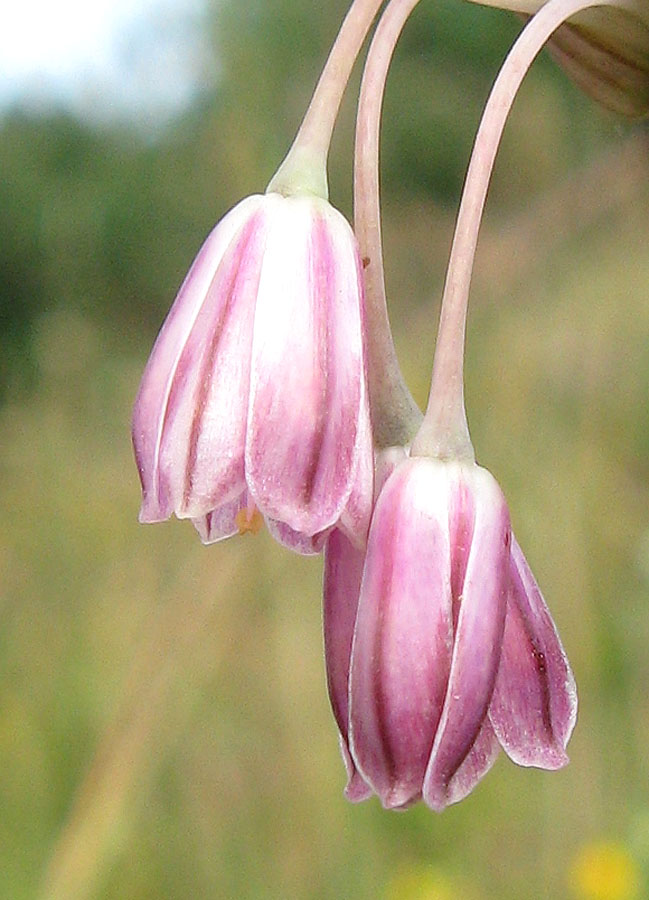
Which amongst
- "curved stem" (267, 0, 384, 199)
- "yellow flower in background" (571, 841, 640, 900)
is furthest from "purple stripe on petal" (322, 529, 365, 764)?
"yellow flower in background" (571, 841, 640, 900)

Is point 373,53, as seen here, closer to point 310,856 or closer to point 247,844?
point 310,856

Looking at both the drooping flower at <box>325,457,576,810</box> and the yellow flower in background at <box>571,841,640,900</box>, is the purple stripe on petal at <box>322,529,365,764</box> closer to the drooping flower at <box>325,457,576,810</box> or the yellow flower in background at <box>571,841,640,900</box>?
the drooping flower at <box>325,457,576,810</box>

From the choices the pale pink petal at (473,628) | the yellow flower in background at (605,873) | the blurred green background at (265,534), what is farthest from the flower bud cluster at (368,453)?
the yellow flower in background at (605,873)

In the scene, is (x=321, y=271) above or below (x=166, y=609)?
above

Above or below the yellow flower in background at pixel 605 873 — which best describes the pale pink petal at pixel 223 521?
above

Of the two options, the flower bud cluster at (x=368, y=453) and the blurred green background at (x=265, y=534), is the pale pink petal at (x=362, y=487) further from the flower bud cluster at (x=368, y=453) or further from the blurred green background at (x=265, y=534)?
the blurred green background at (x=265, y=534)

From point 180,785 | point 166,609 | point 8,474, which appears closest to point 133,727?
point 180,785
